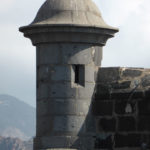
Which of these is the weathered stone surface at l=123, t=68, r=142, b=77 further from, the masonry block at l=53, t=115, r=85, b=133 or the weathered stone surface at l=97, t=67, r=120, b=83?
the masonry block at l=53, t=115, r=85, b=133

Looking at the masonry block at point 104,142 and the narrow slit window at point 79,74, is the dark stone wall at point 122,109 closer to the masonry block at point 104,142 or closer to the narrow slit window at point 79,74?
the masonry block at point 104,142

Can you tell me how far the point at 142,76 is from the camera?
1388 centimetres

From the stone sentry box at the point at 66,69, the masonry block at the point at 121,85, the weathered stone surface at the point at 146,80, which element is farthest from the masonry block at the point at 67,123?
the weathered stone surface at the point at 146,80

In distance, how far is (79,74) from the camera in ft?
46.2

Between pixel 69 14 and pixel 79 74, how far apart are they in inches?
41.2

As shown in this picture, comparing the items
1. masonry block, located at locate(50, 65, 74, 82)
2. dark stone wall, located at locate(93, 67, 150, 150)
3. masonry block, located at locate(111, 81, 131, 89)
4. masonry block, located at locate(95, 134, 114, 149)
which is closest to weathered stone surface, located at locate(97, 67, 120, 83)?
dark stone wall, located at locate(93, 67, 150, 150)

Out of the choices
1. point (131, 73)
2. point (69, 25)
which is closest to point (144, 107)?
point (131, 73)

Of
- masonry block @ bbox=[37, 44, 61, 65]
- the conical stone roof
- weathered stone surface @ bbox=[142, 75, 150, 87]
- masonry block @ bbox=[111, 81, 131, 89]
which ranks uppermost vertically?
the conical stone roof

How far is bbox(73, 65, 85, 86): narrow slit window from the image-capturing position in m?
14.0

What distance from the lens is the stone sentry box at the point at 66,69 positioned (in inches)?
544

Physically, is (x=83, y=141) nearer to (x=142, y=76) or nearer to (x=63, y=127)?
(x=63, y=127)

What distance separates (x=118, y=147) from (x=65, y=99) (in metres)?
1.21

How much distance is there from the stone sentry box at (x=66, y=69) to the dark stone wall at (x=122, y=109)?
174 millimetres

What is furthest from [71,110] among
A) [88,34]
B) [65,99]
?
[88,34]
